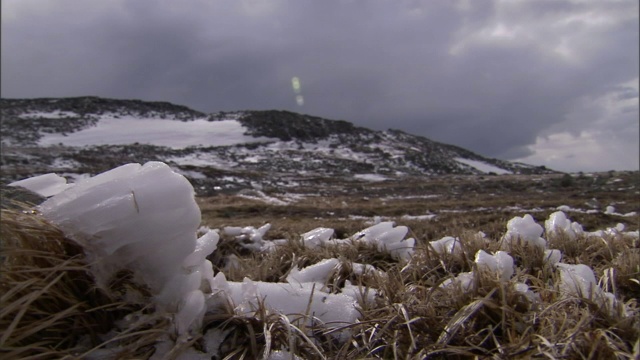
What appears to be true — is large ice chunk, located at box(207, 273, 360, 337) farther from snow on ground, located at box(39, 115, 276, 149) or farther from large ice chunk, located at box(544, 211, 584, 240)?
snow on ground, located at box(39, 115, 276, 149)

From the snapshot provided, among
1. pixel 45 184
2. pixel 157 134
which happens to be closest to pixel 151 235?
pixel 45 184

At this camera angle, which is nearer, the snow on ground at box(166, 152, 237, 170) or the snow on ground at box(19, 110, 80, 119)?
the snow on ground at box(166, 152, 237, 170)

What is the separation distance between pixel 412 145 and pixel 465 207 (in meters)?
62.5

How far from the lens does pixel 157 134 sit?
199 ft

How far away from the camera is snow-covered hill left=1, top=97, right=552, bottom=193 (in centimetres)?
3922

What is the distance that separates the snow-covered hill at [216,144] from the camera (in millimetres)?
39219

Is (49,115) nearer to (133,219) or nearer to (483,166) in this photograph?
(483,166)

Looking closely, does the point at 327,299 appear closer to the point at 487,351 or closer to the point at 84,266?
the point at 487,351

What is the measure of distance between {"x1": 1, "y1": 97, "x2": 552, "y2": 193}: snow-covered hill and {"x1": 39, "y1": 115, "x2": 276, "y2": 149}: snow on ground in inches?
5.4

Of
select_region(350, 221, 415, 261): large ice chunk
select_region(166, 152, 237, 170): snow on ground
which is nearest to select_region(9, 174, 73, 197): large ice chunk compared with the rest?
select_region(350, 221, 415, 261): large ice chunk

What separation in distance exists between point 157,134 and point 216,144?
29.3 ft

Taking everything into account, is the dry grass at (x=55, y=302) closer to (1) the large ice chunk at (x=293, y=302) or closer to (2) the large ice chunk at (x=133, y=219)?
(2) the large ice chunk at (x=133, y=219)

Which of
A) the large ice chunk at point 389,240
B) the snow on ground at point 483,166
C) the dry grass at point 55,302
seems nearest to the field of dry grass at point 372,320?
the dry grass at point 55,302

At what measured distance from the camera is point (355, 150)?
208ft
